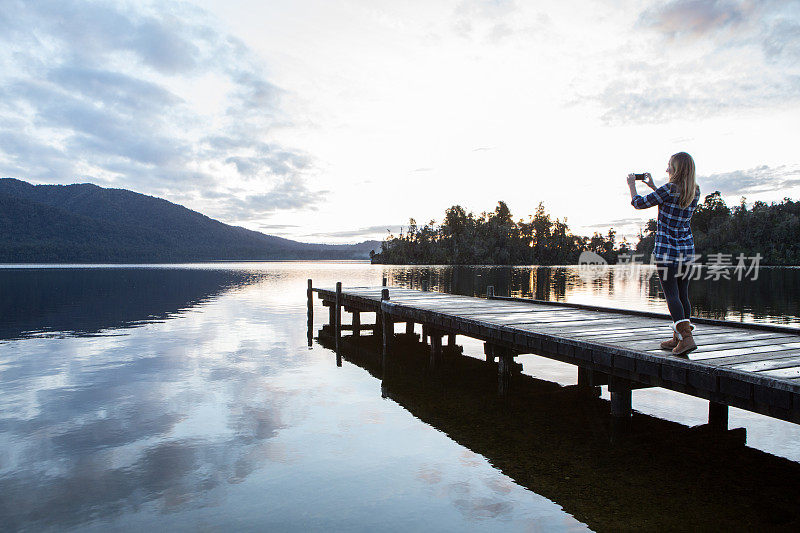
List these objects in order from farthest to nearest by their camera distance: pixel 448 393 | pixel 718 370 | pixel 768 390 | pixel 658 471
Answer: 1. pixel 448 393
2. pixel 658 471
3. pixel 718 370
4. pixel 768 390

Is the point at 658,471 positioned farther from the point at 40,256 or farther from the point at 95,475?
the point at 40,256

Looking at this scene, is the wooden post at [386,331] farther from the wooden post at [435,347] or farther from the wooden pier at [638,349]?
the wooden post at [435,347]

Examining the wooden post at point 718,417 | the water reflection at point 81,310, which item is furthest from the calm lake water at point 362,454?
the water reflection at point 81,310

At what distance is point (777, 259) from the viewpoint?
13462cm

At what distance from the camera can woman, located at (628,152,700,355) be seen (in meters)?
6.57

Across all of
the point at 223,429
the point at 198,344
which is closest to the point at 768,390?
the point at 223,429

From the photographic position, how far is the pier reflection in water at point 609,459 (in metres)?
6.84

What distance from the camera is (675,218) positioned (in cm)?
672

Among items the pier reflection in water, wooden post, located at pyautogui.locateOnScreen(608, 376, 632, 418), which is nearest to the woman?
the pier reflection in water

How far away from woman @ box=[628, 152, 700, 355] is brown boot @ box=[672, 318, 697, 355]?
37cm

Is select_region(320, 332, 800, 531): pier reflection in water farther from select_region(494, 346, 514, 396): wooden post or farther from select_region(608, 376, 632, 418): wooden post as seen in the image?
select_region(608, 376, 632, 418): wooden post

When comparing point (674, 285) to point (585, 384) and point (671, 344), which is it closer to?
point (671, 344)

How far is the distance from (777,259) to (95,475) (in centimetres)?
16331

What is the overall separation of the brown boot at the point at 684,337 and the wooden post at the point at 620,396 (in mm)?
2233
